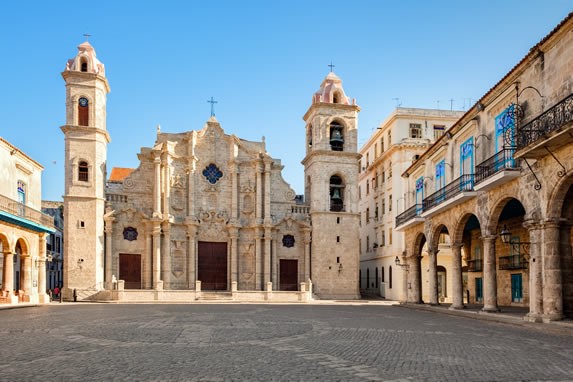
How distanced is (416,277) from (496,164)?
12808mm

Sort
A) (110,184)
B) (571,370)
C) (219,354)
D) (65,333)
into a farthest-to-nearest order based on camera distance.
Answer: (110,184)
(65,333)
(219,354)
(571,370)

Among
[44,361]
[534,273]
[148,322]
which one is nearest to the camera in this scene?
[44,361]

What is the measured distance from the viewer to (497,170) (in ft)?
64.0

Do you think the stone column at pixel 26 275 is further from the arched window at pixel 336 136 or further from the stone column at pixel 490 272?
the stone column at pixel 490 272

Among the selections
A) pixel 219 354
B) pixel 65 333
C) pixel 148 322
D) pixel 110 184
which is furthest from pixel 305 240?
pixel 219 354

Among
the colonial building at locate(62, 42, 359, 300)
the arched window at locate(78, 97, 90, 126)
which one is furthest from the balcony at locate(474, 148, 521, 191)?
the arched window at locate(78, 97, 90, 126)

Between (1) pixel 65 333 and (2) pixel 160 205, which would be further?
(2) pixel 160 205

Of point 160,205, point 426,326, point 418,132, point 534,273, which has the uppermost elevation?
point 418,132

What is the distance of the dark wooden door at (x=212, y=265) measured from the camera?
42438 mm

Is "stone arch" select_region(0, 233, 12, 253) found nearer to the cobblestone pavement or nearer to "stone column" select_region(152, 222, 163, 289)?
the cobblestone pavement

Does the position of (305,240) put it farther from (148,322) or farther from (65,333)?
(65,333)

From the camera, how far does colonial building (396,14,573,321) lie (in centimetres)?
1614

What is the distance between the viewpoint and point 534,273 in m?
17.7

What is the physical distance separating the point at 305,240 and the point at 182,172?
10766 mm
